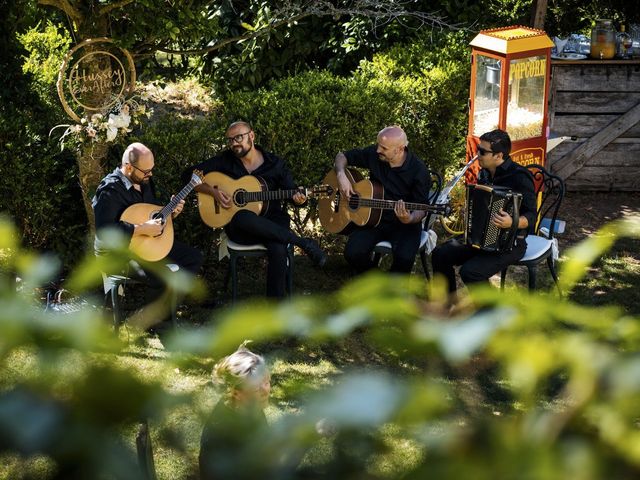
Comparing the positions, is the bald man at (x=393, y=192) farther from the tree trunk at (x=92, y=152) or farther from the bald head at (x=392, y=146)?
the tree trunk at (x=92, y=152)

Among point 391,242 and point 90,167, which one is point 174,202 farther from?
point 391,242

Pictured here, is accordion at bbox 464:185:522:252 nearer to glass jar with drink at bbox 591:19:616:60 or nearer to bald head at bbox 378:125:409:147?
bald head at bbox 378:125:409:147

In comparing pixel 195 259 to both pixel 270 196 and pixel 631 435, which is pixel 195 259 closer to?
pixel 270 196

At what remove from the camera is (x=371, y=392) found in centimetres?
81

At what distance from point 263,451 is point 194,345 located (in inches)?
9.5

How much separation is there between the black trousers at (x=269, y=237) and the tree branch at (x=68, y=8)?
1.68m

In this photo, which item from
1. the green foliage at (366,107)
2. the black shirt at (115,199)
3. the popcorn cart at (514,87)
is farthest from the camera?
the popcorn cart at (514,87)

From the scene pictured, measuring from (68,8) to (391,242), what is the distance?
8.72ft

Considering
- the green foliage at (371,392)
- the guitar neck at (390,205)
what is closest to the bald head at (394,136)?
the guitar neck at (390,205)

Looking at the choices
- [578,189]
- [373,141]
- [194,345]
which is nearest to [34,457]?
[194,345]

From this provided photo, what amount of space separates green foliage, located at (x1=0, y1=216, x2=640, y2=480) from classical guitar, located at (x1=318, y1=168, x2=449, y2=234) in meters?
5.20

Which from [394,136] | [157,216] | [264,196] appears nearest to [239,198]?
[264,196]

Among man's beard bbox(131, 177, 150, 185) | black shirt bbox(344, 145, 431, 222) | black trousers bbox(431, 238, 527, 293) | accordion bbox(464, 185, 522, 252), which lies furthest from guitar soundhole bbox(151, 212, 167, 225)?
accordion bbox(464, 185, 522, 252)

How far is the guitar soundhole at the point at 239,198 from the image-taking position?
618cm
